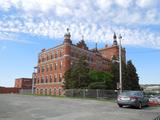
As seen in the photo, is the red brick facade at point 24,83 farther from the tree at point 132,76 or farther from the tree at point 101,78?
the tree at point 101,78

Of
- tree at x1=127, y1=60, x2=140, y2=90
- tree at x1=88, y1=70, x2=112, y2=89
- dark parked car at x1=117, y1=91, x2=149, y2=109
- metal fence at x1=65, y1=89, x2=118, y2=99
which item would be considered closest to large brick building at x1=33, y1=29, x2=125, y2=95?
tree at x1=88, y1=70, x2=112, y2=89

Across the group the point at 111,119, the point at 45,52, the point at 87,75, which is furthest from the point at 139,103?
the point at 45,52

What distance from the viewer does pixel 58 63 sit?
3194 inches

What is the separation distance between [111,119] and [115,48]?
94083 millimetres

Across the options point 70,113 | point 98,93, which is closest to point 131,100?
point 70,113

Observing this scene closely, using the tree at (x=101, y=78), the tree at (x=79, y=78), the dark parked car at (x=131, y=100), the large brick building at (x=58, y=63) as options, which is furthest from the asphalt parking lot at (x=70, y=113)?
the large brick building at (x=58, y=63)

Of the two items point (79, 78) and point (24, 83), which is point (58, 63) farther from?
point (24, 83)

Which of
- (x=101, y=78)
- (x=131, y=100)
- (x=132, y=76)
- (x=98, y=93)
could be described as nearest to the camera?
(x=131, y=100)

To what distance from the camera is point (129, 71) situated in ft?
255

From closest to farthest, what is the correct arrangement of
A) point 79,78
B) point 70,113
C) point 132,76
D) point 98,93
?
point 70,113
point 98,93
point 79,78
point 132,76

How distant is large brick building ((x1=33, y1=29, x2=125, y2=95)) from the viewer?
78.3 metres

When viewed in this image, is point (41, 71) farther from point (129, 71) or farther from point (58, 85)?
point (129, 71)

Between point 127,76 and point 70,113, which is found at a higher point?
point 127,76

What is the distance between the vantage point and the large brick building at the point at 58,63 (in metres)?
78.3
